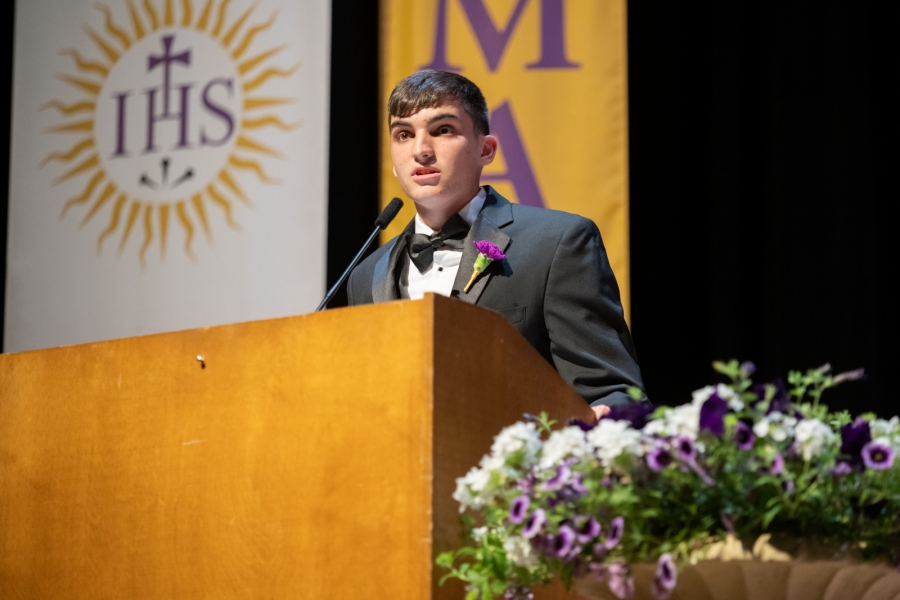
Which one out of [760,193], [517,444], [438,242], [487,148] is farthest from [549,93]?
[517,444]

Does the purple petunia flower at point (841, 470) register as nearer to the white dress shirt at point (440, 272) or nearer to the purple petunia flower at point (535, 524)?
the purple petunia flower at point (535, 524)

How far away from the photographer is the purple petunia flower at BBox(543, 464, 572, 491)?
1.35 meters

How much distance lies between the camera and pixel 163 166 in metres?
4.16

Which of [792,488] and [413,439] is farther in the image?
[413,439]

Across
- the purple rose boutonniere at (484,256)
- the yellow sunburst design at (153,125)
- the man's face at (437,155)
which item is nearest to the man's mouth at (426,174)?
the man's face at (437,155)

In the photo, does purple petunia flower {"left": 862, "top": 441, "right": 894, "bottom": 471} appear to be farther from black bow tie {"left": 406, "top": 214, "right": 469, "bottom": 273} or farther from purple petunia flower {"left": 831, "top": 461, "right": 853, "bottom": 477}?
black bow tie {"left": 406, "top": 214, "right": 469, "bottom": 273}

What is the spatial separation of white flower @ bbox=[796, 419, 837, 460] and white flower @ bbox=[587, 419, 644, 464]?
0.59ft

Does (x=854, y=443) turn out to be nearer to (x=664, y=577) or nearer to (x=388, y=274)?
(x=664, y=577)

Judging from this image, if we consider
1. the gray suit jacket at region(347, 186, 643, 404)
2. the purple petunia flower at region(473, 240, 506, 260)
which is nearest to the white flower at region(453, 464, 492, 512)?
the gray suit jacket at region(347, 186, 643, 404)

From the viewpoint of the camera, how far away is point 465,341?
1577mm

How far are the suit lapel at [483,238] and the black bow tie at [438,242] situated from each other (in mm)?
61

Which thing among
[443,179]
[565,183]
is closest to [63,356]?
[443,179]

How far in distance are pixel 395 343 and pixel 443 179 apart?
3.28 ft

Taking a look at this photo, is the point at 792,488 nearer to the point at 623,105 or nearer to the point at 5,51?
the point at 623,105
